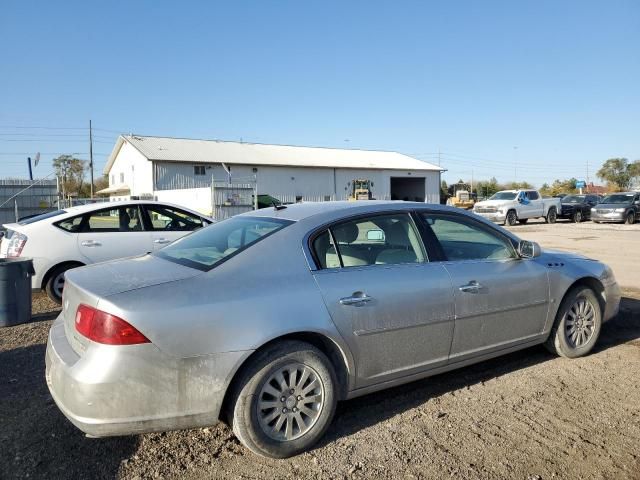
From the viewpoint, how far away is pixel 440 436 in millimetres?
3303

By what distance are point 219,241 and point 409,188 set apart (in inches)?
2110

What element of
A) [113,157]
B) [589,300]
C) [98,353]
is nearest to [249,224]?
[98,353]

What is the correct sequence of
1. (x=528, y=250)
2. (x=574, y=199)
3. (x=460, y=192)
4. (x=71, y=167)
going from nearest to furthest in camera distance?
(x=528, y=250), (x=574, y=199), (x=460, y=192), (x=71, y=167)

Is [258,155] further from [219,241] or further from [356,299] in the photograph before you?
[356,299]

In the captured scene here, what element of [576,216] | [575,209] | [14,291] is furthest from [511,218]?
[14,291]

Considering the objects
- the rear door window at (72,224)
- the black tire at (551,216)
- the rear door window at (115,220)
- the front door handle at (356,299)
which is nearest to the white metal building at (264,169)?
the black tire at (551,216)

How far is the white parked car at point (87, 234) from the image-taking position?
696 centimetres

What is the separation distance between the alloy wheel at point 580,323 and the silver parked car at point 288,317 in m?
0.36

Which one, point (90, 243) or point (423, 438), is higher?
point (90, 243)

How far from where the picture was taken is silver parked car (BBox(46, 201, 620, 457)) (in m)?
2.73

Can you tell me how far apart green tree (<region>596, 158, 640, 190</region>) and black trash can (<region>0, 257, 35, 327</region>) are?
107687 mm

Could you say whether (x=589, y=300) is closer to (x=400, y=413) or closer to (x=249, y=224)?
(x=400, y=413)

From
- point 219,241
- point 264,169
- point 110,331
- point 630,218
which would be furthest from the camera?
point 264,169

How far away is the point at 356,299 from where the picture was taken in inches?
129
